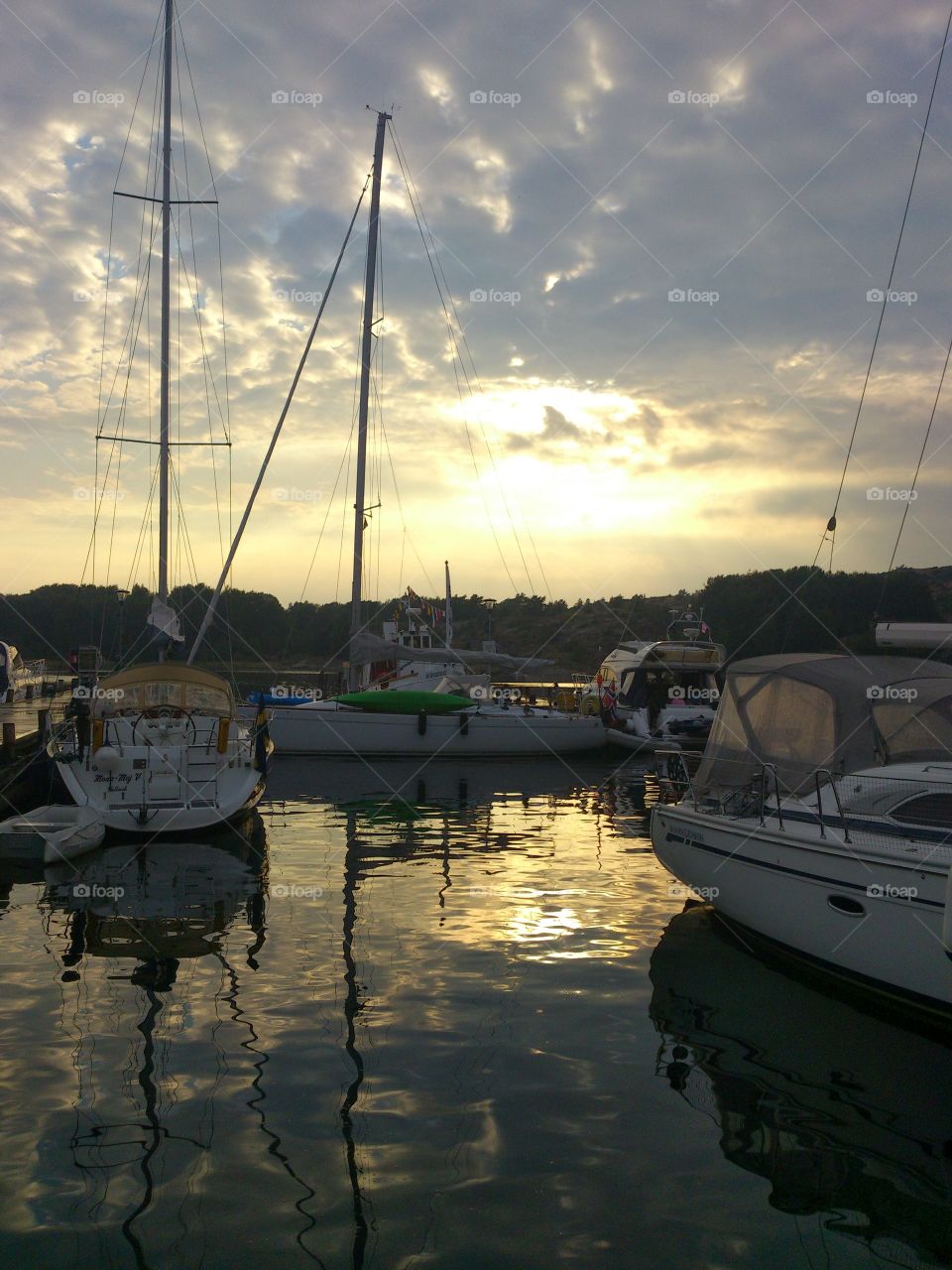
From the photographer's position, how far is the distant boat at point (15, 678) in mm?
46656

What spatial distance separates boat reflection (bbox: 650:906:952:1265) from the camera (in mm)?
5938

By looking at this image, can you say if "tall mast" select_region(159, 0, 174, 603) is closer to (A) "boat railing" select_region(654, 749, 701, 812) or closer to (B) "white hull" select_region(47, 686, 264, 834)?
(B) "white hull" select_region(47, 686, 264, 834)

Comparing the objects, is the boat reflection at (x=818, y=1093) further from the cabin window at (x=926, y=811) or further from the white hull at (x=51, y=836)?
the white hull at (x=51, y=836)

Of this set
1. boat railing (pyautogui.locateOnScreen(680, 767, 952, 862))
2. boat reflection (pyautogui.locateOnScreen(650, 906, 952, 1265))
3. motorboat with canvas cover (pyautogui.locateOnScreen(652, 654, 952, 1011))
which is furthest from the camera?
boat railing (pyautogui.locateOnScreen(680, 767, 952, 862))

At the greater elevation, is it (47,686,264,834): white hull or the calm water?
(47,686,264,834): white hull

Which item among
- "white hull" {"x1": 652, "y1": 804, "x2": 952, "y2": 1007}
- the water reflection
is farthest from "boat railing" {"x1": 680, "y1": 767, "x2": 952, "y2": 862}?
the water reflection

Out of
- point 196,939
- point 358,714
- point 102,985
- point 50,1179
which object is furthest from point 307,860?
point 358,714

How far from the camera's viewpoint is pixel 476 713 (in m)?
31.3

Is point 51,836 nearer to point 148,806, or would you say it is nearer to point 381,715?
point 148,806

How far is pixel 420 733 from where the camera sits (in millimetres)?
30547

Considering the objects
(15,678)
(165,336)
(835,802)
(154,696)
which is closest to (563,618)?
(15,678)

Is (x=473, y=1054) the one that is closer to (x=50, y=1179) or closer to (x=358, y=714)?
(x=50, y=1179)

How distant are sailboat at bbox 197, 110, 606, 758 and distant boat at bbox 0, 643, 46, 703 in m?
19.7

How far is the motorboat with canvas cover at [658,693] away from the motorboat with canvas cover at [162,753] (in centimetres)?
1641
